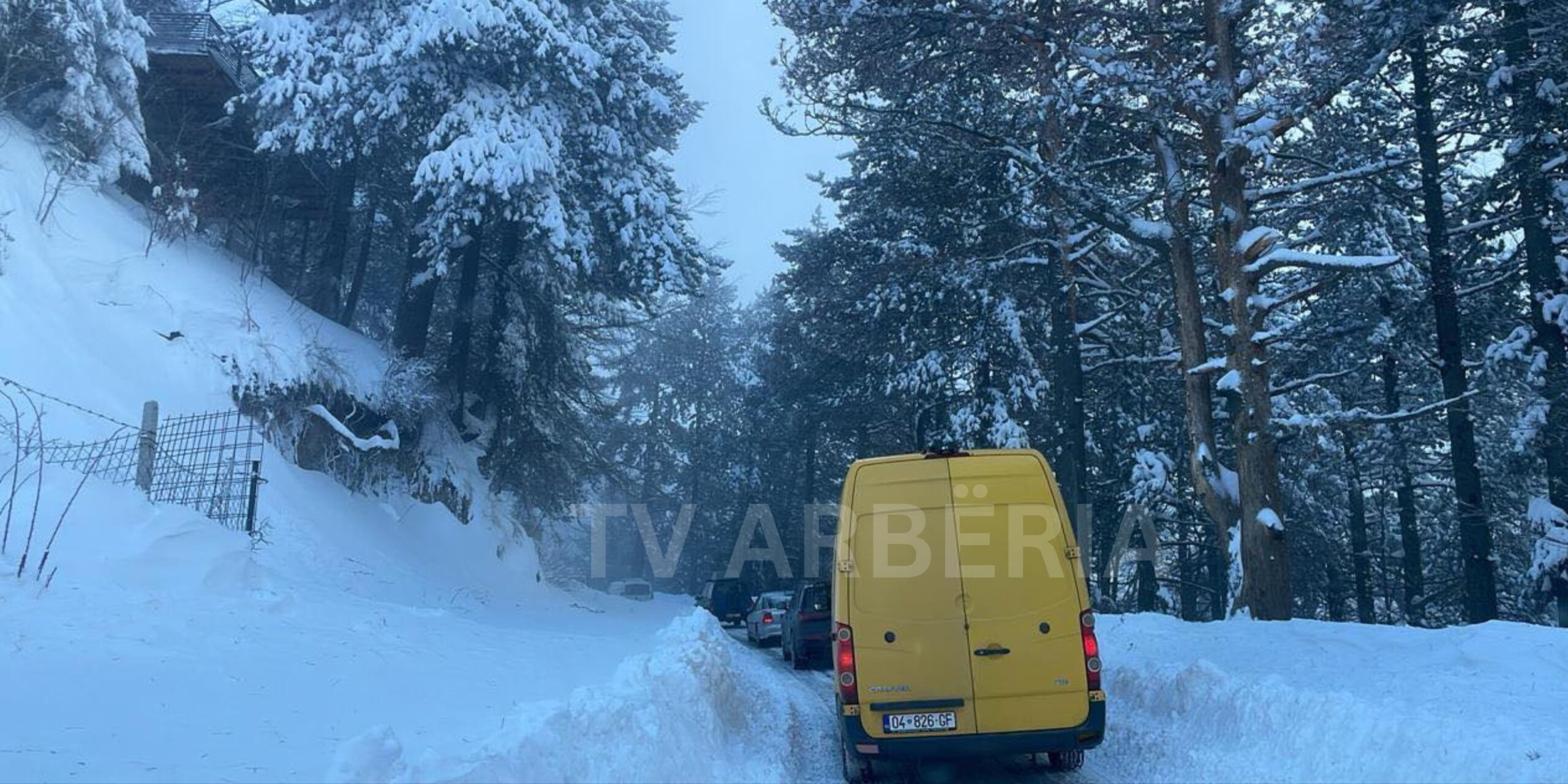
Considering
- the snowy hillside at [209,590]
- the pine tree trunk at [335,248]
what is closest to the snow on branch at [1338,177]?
the snowy hillside at [209,590]

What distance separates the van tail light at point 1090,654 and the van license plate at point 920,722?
0.97 meters

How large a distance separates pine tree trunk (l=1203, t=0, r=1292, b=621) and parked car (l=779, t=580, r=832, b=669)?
23.5 feet

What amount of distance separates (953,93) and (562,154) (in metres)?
9.69

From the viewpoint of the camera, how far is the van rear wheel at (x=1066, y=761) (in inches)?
299

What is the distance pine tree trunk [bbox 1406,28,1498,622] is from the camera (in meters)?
15.6

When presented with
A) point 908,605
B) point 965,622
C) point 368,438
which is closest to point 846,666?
point 908,605

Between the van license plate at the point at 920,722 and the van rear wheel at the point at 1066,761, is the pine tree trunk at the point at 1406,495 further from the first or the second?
the van license plate at the point at 920,722

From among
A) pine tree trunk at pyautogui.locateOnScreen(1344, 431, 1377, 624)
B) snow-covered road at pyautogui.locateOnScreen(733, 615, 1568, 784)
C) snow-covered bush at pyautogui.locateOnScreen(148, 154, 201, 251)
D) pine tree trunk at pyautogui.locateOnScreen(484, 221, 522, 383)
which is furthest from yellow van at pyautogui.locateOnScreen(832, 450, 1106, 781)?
pine tree trunk at pyautogui.locateOnScreen(1344, 431, 1377, 624)

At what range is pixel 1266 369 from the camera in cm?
1308

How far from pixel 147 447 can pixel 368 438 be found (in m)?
8.23

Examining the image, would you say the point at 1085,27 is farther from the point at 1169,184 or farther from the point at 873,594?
the point at 873,594

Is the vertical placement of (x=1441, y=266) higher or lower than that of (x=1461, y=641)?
higher

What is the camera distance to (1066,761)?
7676 millimetres

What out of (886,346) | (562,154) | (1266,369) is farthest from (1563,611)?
(562,154)
